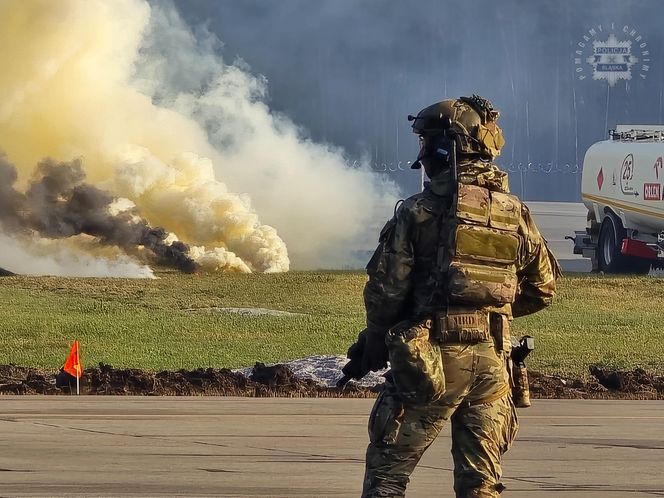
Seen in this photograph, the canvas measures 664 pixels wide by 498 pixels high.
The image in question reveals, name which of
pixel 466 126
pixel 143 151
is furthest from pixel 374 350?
pixel 143 151

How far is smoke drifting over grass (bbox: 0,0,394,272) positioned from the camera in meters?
38.9

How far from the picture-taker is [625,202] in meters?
38.0

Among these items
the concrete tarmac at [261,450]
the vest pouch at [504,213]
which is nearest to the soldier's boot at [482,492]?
the vest pouch at [504,213]

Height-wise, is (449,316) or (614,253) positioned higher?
(614,253)

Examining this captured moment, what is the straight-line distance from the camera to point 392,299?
6.96 metres

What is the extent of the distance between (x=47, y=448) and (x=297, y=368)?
712cm

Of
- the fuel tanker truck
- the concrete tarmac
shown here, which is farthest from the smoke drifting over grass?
the concrete tarmac

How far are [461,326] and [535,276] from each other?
0.63 m

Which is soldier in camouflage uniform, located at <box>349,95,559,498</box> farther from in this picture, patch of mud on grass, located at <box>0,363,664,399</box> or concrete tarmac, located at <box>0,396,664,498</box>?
patch of mud on grass, located at <box>0,363,664,399</box>

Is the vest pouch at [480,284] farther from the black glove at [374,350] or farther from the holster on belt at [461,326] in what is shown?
the black glove at [374,350]

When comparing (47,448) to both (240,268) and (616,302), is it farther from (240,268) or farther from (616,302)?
(240,268)

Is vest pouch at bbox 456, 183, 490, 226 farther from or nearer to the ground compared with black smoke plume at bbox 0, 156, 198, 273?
nearer to the ground

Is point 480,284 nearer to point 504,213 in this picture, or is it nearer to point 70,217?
point 504,213

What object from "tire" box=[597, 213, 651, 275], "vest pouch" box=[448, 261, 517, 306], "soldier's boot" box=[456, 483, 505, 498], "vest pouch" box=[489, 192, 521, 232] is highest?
"tire" box=[597, 213, 651, 275]
